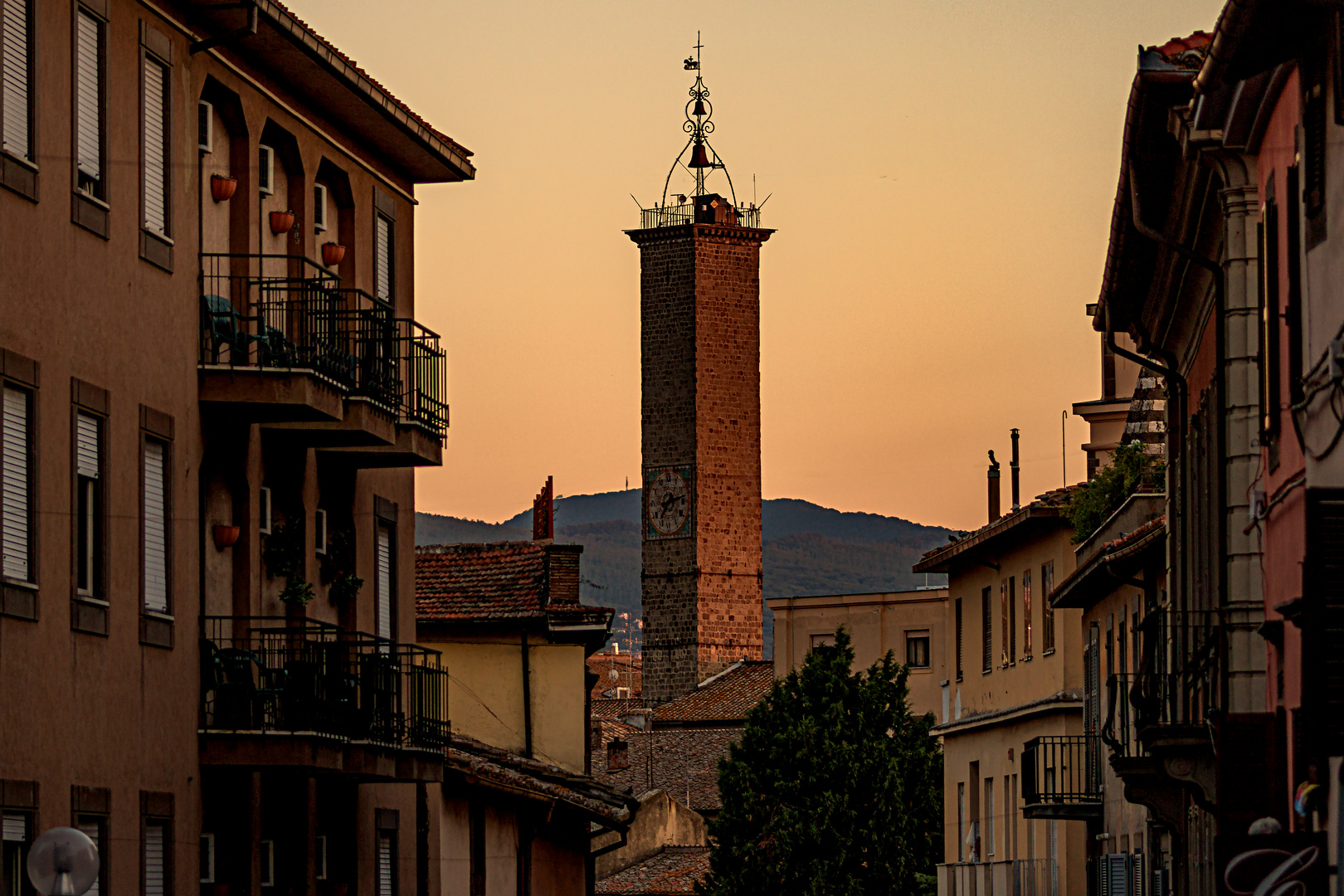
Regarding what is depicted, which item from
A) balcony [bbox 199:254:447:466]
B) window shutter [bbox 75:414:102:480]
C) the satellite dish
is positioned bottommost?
the satellite dish

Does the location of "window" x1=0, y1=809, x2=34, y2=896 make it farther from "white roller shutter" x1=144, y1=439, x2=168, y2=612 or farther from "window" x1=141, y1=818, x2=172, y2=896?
"white roller shutter" x1=144, y1=439, x2=168, y2=612

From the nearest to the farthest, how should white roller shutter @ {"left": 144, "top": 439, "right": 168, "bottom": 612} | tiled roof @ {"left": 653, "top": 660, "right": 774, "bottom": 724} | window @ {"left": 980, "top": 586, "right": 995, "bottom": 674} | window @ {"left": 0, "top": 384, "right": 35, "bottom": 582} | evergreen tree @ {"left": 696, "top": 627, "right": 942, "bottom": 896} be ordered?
window @ {"left": 0, "top": 384, "right": 35, "bottom": 582} → white roller shutter @ {"left": 144, "top": 439, "right": 168, "bottom": 612} → window @ {"left": 980, "top": 586, "right": 995, "bottom": 674} → evergreen tree @ {"left": 696, "top": 627, "right": 942, "bottom": 896} → tiled roof @ {"left": 653, "top": 660, "right": 774, "bottom": 724}

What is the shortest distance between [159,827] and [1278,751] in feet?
32.8

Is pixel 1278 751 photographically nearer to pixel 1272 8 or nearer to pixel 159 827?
pixel 1272 8

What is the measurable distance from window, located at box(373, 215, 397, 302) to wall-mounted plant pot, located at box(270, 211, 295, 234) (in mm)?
3290

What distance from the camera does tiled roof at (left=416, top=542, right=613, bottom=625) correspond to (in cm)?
3984

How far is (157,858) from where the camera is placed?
22.7 metres

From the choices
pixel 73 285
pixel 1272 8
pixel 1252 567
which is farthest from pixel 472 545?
pixel 1272 8

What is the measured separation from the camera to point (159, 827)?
22.8 m

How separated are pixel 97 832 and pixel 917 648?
225 feet

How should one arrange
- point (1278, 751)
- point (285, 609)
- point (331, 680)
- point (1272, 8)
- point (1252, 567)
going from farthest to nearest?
1. point (285, 609)
2. point (331, 680)
3. point (1252, 567)
4. point (1278, 751)
5. point (1272, 8)

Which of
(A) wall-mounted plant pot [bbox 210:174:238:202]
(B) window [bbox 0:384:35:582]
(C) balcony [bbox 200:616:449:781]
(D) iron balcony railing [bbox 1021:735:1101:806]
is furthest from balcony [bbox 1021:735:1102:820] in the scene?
(B) window [bbox 0:384:35:582]

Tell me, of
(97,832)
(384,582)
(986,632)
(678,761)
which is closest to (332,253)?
(384,582)

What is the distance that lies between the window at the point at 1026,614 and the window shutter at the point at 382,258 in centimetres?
1962
